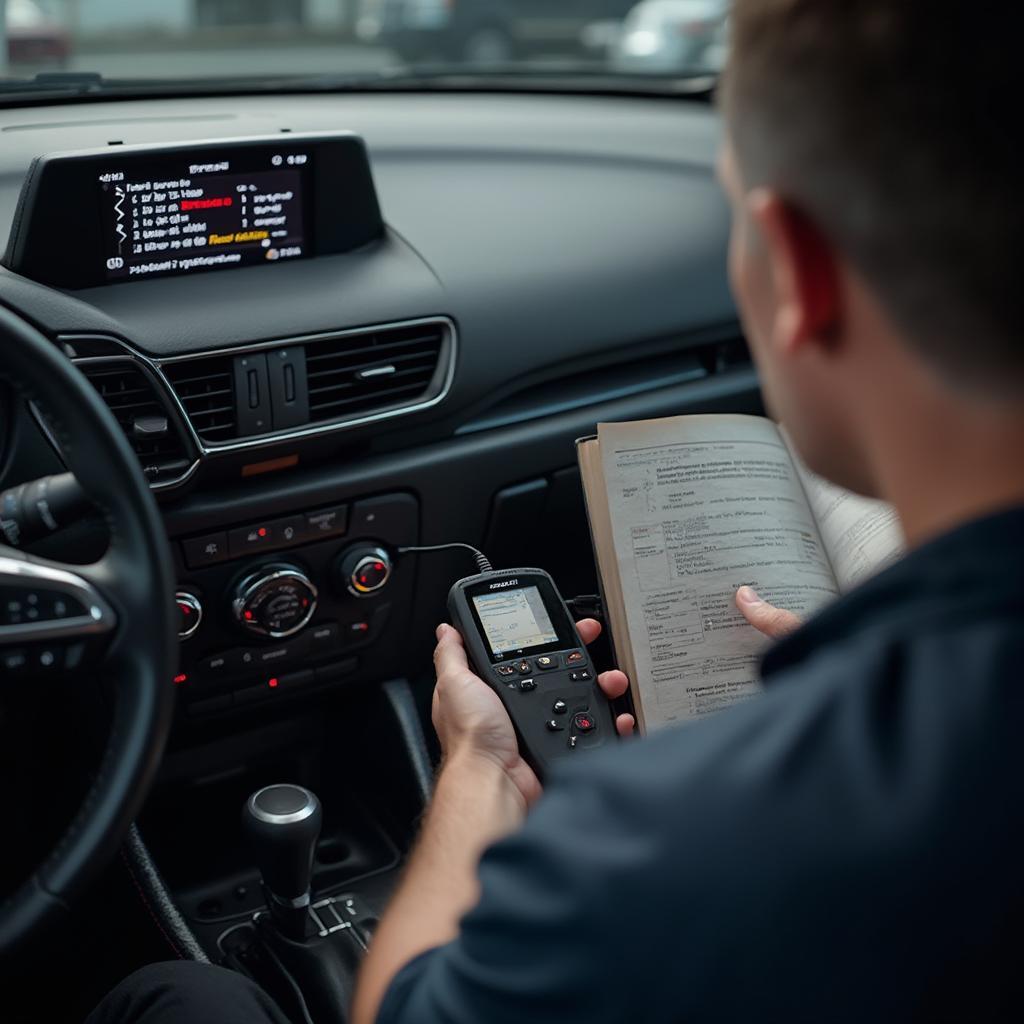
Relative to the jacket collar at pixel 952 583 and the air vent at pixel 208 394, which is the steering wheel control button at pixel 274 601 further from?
the jacket collar at pixel 952 583

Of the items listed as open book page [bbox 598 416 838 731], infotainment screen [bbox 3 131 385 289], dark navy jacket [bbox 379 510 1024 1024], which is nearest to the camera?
dark navy jacket [bbox 379 510 1024 1024]

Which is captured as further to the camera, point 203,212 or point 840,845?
point 203,212

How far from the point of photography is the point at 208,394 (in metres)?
1.74

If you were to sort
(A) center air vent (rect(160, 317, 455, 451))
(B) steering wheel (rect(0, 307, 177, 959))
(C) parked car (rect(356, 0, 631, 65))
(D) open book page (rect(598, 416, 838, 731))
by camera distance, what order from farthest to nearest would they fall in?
(C) parked car (rect(356, 0, 631, 65)) < (A) center air vent (rect(160, 317, 455, 451)) < (D) open book page (rect(598, 416, 838, 731)) < (B) steering wheel (rect(0, 307, 177, 959))

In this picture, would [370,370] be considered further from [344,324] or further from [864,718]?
[864,718]

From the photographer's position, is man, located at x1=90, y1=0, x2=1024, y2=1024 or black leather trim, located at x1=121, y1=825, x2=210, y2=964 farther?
black leather trim, located at x1=121, y1=825, x2=210, y2=964

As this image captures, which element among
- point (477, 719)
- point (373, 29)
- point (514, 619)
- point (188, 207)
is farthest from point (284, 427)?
point (373, 29)

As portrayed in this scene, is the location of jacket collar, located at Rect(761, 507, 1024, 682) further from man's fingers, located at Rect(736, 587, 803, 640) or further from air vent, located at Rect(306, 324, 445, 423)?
air vent, located at Rect(306, 324, 445, 423)

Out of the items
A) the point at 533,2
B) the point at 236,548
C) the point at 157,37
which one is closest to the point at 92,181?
the point at 236,548

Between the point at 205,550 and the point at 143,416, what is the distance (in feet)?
0.71

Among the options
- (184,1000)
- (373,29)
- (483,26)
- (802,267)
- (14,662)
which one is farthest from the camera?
(483,26)

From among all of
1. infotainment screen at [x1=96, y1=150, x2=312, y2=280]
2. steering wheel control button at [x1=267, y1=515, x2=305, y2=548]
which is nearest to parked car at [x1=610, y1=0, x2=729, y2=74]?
infotainment screen at [x1=96, y1=150, x2=312, y2=280]

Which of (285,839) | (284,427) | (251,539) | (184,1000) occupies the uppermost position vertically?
(284,427)

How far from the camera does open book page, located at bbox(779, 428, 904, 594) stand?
1.65 meters
